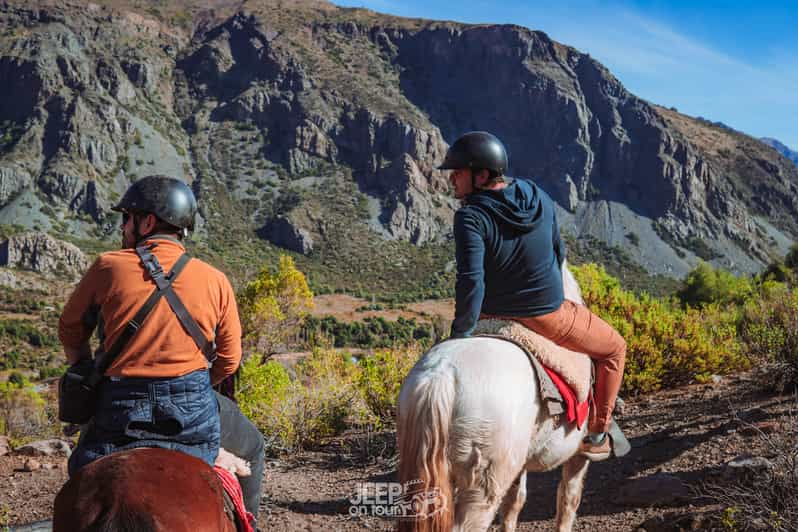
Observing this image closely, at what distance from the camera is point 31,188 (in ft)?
316

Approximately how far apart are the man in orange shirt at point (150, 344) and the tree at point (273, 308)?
17.6m

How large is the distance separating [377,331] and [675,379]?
150 feet

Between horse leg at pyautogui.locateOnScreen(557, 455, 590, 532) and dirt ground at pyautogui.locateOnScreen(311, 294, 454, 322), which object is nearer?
horse leg at pyautogui.locateOnScreen(557, 455, 590, 532)

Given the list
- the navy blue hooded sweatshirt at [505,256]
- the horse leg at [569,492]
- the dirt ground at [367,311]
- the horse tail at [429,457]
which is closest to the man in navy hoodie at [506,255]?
the navy blue hooded sweatshirt at [505,256]

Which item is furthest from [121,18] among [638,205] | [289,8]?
[638,205]

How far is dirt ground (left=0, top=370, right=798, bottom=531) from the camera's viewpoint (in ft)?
16.7

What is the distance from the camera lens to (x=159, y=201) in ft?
9.81

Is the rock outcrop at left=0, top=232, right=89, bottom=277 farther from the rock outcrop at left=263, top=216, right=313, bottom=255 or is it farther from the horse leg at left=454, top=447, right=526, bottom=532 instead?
the horse leg at left=454, top=447, right=526, bottom=532

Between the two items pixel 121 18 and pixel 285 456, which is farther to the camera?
pixel 121 18

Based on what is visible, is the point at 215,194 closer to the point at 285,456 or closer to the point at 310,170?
the point at 310,170

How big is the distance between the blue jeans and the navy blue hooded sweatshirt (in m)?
1.45

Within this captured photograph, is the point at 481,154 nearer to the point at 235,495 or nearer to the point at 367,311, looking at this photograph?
the point at 235,495

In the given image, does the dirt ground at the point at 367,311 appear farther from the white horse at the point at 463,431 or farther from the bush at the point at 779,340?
the white horse at the point at 463,431

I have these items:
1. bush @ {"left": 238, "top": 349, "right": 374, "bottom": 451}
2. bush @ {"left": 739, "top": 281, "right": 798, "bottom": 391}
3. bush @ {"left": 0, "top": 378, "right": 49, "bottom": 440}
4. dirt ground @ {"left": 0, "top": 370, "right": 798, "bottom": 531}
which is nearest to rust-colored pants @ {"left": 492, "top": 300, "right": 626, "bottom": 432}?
dirt ground @ {"left": 0, "top": 370, "right": 798, "bottom": 531}
